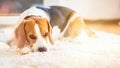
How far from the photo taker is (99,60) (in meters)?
1.07

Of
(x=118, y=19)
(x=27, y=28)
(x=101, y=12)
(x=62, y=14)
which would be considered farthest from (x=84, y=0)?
(x=27, y=28)

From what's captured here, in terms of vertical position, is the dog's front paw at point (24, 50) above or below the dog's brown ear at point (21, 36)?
below

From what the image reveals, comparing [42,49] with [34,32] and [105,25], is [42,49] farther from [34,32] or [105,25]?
[105,25]

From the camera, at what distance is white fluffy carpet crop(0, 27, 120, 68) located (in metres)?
1.00

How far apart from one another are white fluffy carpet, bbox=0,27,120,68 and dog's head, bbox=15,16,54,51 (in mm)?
51

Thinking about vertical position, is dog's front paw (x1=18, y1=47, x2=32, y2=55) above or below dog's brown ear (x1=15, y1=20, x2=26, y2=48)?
below

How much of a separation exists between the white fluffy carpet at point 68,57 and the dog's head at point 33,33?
0.05m

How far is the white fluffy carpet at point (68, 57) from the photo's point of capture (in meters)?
1.00

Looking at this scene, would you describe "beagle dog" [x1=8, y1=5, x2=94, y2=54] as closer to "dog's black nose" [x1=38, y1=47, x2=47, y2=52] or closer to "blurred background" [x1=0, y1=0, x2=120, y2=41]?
"dog's black nose" [x1=38, y1=47, x2=47, y2=52]

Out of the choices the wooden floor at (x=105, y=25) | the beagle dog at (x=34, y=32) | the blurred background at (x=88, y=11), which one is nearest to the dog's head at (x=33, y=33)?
the beagle dog at (x=34, y=32)

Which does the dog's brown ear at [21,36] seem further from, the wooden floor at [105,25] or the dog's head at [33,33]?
the wooden floor at [105,25]

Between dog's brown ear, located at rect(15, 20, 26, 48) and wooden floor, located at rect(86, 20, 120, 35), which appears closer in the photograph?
dog's brown ear, located at rect(15, 20, 26, 48)

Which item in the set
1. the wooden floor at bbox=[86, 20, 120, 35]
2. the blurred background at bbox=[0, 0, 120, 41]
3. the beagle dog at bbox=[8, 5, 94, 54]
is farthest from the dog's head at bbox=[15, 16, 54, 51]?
the wooden floor at bbox=[86, 20, 120, 35]

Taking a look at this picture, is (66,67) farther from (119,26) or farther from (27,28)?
(119,26)
